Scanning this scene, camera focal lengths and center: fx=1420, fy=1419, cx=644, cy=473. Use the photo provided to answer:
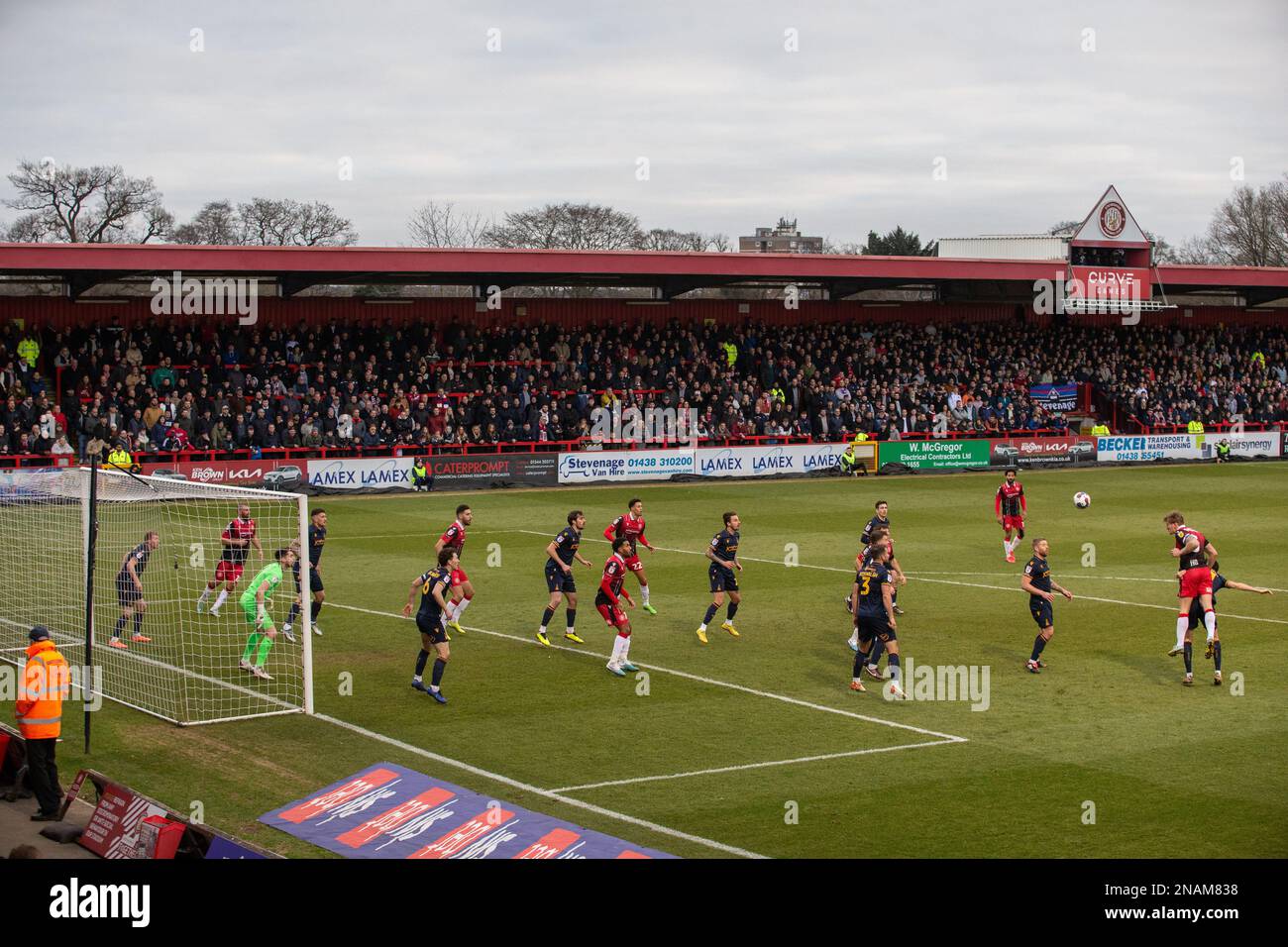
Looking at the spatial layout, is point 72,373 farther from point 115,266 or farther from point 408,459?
point 408,459

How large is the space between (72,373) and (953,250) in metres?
40.9

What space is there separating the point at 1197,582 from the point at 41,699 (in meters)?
14.3

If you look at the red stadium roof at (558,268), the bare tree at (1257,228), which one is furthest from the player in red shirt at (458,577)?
the bare tree at (1257,228)

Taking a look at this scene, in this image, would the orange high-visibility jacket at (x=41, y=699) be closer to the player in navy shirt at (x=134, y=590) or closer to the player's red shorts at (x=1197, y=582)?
the player in navy shirt at (x=134, y=590)

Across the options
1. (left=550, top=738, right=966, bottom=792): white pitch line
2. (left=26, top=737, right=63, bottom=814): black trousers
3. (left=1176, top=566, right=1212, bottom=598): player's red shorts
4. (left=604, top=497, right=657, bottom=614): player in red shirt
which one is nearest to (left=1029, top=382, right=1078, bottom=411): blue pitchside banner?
(left=604, top=497, right=657, bottom=614): player in red shirt

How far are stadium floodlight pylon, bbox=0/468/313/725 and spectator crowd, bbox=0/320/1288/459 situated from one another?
443 inches

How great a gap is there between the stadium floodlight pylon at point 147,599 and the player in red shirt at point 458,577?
1889mm

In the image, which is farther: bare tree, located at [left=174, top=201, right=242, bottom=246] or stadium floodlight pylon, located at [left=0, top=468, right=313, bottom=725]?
bare tree, located at [left=174, top=201, right=242, bottom=246]

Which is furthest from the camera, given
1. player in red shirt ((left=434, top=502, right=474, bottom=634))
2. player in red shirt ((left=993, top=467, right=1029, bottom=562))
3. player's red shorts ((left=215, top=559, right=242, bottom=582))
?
player in red shirt ((left=993, top=467, right=1029, bottom=562))

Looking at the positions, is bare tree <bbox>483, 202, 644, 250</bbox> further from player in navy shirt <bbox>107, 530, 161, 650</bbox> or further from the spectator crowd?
player in navy shirt <bbox>107, 530, 161, 650</bbox>

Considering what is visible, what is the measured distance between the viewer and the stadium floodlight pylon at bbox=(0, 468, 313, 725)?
1792 cm

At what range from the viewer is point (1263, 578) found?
1084 inches

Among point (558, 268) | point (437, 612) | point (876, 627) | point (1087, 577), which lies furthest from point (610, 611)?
point (558, 268)

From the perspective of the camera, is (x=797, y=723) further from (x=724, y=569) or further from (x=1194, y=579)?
(x=1194, y=579)
